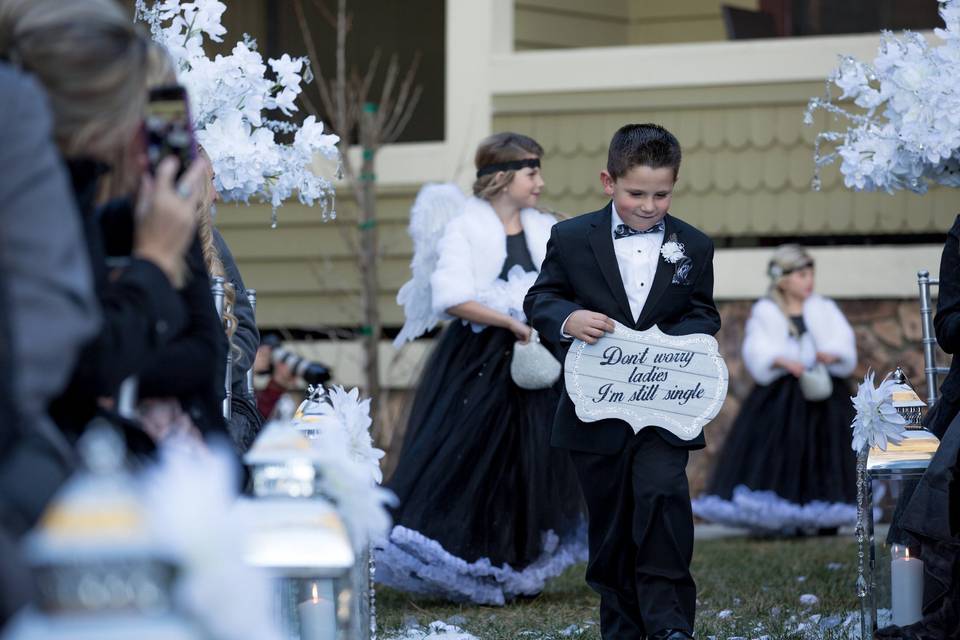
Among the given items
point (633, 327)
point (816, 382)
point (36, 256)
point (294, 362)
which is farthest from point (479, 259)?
point (36, 256)

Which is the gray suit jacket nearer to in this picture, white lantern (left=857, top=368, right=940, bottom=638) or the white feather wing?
white lantern (left=857, top=368, right=940, bottom=638)

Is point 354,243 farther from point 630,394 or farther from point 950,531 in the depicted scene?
point 950,531

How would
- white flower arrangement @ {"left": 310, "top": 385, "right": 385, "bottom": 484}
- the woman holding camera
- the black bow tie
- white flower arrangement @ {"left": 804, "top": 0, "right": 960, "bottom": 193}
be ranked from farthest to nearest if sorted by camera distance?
white flower arrangement @ {"left": 804, "top": 0, "right": 960, "bottom": 193}, the black bow tie, white flower arrangement @ {"left": 310, "top": 385, "right": 385, "bottom": 484}, the woman holding camera

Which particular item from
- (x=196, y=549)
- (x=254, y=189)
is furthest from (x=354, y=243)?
(x=196, y=549)

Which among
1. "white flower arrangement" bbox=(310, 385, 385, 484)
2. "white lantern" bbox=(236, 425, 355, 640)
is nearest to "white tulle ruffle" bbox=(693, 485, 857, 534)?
"white flower arrangement" bbox=(310, 385, 385, 484)

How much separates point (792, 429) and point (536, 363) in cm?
380

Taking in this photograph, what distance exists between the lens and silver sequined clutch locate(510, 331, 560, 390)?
680cm

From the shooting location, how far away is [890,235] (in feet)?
34.5

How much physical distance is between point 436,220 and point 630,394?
270 cm

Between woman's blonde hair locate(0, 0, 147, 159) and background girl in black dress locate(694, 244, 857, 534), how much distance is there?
7.64 m

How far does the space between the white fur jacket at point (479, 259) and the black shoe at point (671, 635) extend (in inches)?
88.7

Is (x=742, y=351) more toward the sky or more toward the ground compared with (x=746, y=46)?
more toward the ground

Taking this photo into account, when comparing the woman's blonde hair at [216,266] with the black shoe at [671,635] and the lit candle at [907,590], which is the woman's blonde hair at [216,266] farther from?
the lit candle at [907,590]

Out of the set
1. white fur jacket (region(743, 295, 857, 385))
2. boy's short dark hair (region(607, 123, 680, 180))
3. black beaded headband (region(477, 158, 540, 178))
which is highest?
Result: boy's short dark hair (region(607, 123, 680, 180))
